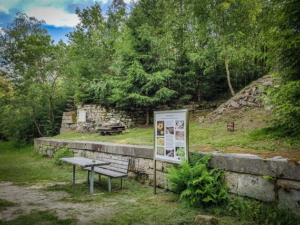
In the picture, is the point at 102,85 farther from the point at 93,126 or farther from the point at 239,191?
the point at 239,191

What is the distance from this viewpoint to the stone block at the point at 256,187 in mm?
3045

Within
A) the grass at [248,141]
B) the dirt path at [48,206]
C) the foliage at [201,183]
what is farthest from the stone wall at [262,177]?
the dirt path at [48,206]

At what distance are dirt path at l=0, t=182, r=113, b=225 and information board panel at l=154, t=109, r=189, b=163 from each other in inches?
55.8

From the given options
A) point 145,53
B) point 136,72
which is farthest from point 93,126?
point 145,53

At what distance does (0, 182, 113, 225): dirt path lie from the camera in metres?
3.38

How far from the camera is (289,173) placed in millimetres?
2842

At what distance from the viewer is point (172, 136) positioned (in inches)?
163

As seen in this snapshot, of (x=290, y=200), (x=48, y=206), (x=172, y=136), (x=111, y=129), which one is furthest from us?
(x=111, y=129)

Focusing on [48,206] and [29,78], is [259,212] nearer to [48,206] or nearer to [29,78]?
[48,206]

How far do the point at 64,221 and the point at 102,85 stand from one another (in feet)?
30.4

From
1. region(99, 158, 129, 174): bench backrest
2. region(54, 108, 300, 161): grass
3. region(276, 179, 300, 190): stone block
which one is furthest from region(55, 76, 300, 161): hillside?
region(99, 158, 129, 174): bench backrest

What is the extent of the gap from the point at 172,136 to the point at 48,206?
2608 millimetres

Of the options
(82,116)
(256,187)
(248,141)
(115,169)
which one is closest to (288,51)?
(248,141)

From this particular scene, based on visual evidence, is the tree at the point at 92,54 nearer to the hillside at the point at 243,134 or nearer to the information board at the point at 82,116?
the information board at the point at 82,116
